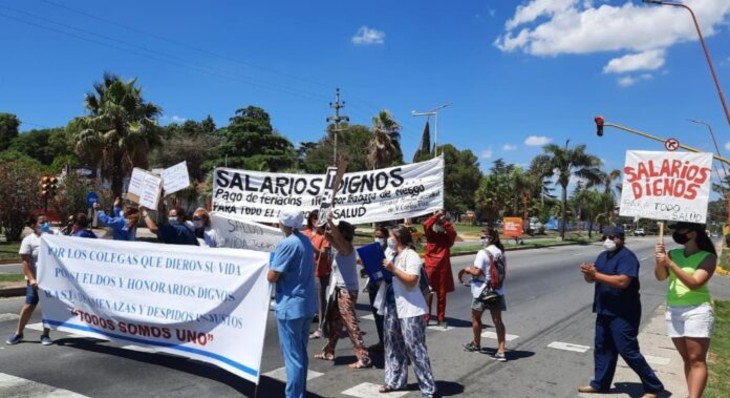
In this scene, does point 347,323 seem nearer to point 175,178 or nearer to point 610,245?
point 610,245

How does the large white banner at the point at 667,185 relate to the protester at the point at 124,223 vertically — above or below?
above

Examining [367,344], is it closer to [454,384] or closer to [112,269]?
[454,384]

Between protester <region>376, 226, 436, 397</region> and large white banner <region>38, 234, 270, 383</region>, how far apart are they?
1.26 meters

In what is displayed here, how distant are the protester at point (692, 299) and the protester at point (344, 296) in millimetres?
3190

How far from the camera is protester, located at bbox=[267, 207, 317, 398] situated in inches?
192

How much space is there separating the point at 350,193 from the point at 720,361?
526 cm

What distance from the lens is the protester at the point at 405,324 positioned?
541cm

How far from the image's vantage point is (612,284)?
5504 mm

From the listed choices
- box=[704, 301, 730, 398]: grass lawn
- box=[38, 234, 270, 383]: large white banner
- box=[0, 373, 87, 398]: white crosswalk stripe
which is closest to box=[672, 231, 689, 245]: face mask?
box=[704, 301, 730, 398]: grass lawn

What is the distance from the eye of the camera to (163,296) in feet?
20.0

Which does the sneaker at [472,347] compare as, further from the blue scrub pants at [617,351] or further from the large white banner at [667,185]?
the large white banner at [667,185]

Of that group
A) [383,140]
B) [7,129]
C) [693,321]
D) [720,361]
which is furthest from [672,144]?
[7,129]

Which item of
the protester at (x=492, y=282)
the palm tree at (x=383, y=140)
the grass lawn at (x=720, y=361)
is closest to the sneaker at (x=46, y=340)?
the protester at (x=492, y=282)

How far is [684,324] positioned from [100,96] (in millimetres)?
28282
